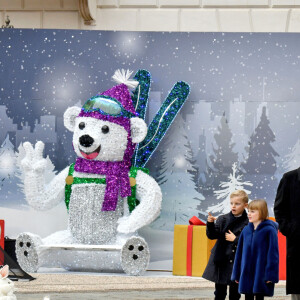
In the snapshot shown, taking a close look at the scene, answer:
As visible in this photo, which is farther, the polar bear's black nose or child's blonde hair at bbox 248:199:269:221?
the polar bear's black nose

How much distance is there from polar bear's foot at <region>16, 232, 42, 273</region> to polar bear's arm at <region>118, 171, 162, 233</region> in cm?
62

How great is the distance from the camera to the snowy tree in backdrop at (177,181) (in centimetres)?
685

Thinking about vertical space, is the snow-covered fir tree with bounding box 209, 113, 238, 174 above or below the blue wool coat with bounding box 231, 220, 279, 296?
above

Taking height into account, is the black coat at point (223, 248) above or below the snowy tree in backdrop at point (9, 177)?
below

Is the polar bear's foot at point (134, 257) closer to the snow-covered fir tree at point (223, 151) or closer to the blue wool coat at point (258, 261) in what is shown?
the snow-covered fir tree at point (223, 151)

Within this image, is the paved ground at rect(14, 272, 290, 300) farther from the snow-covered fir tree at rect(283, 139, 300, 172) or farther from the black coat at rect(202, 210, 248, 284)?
the snow-covered fir tree at rect(283, 139, 300, 172)

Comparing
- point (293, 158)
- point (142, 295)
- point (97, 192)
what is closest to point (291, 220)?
point (142, 295)

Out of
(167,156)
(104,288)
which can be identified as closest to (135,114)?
(167,156)

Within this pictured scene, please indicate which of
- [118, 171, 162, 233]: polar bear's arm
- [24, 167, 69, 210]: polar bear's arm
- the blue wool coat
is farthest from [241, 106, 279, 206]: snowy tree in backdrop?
the blue wool coat

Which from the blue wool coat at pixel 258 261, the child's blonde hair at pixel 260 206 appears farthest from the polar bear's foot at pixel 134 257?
the child's blonde hair at pixel 260 206

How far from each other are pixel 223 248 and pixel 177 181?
2051 millimetres

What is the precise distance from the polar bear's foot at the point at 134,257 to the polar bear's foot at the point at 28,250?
639 millimetres

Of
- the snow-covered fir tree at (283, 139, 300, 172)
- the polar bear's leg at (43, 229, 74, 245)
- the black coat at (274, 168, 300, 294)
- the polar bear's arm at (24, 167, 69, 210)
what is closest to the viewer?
the black coat at (274, 168, 300, 294)

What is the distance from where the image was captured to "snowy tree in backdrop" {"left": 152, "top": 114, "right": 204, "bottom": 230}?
685 centimetres
